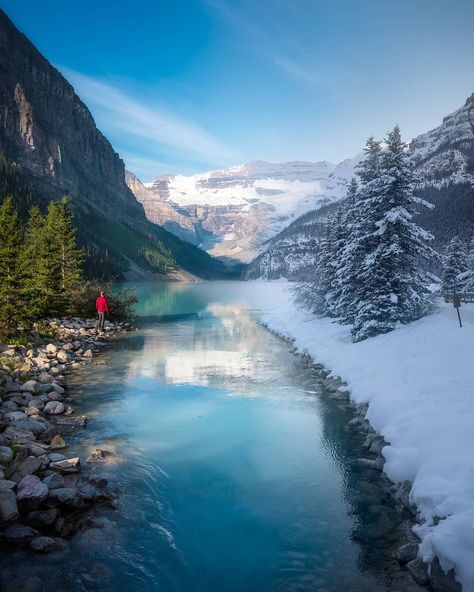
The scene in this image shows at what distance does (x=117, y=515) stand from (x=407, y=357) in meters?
12.6

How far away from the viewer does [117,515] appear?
7.88 metres

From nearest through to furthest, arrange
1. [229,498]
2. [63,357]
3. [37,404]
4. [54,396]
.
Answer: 1. [229,498]
2. [37,404]
3. [54,396]
4. [63,357]

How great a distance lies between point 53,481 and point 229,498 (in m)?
3.65

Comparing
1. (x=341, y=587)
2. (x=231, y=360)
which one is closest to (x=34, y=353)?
(x=231, y=360)

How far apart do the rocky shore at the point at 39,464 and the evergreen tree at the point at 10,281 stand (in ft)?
7.54

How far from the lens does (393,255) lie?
21594mm

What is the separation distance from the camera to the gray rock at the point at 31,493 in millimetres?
7402

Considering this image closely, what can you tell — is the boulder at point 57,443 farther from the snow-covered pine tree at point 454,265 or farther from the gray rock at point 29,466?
the snow-covered pine tree at point 454,265

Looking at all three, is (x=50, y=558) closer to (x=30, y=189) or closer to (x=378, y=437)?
(x=378, y=437)

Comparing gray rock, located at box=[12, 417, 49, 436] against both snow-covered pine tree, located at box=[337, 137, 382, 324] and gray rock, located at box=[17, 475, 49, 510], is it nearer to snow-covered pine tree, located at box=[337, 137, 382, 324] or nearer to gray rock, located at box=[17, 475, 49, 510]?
gray rock, located at box=[17, 475, 49, 510]

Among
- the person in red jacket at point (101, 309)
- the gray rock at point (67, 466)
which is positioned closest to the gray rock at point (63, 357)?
the person in red jacket at point (101, 309)

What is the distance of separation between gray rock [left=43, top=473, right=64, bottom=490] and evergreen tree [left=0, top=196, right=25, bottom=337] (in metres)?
14.6

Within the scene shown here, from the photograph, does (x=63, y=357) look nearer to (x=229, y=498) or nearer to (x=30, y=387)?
(x=30, y=387)

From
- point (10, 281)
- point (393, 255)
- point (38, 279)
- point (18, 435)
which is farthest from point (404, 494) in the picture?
point (38, 279)
